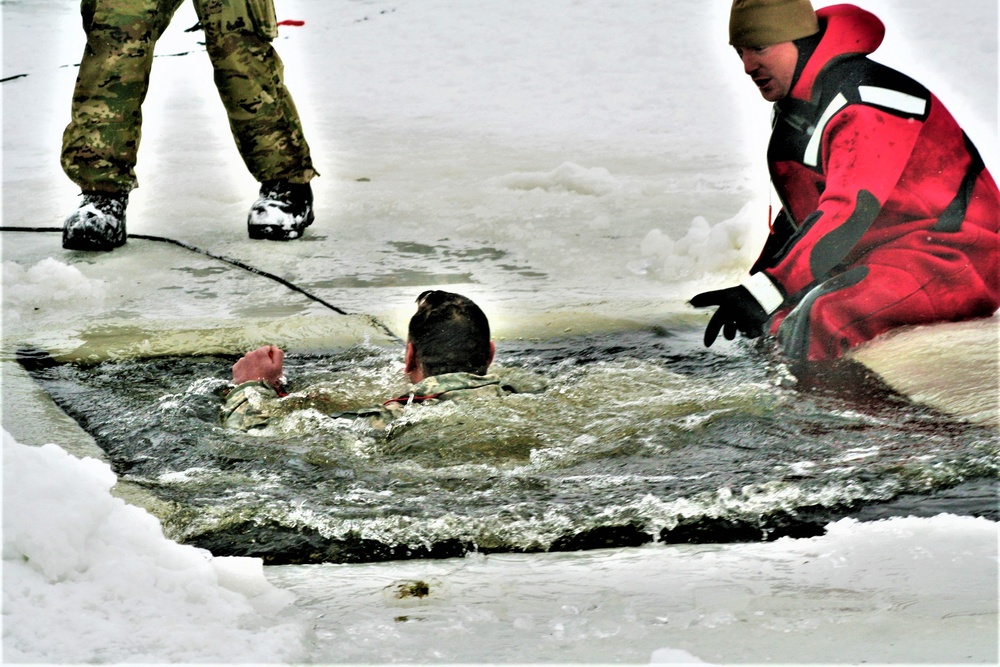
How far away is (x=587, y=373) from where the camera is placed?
129 inches

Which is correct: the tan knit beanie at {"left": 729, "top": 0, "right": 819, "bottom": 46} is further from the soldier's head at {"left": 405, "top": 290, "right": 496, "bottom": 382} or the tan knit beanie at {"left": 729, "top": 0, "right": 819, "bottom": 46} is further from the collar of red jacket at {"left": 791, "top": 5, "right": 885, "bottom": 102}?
the soldier's head at {"left": 405, "top": 290, "right": 496, "bottom": 382}

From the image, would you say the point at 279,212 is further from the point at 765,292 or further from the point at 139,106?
the point at 765,292

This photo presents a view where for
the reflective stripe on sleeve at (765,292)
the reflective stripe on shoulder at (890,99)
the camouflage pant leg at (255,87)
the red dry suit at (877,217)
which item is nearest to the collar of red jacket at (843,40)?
the red dry suit at (877,217)

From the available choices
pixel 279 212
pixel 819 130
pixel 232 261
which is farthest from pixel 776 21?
pixel 279 212

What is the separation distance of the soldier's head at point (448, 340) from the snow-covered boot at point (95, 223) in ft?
7.43

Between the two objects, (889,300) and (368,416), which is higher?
(889,300)

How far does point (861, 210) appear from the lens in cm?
325

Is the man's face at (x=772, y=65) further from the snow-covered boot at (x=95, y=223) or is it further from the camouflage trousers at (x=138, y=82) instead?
the snow-covered boot at (x=95, y=223)

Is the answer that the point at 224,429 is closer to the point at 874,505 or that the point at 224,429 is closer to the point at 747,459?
the point at 747,459

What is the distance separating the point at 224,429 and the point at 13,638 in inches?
49.8

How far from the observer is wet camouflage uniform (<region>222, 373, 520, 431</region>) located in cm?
290

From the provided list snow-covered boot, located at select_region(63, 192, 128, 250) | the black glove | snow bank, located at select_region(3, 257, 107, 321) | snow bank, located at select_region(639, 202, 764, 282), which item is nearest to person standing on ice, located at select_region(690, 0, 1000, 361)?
the black glove

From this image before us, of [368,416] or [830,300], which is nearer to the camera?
[368,416]

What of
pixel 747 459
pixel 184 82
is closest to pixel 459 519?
pixel 747 459
